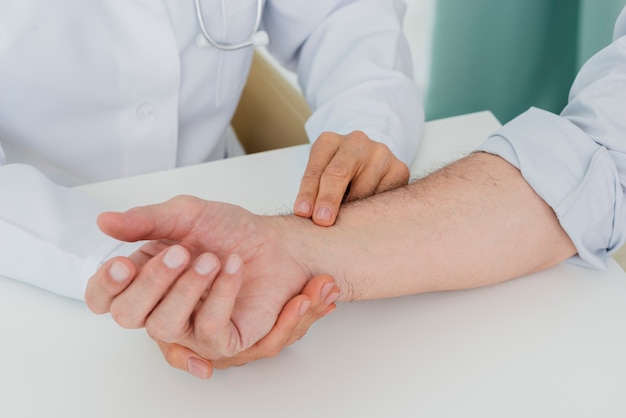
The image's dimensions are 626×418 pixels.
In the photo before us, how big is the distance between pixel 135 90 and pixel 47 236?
0.28 m

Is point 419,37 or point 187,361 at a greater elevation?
point 187,361

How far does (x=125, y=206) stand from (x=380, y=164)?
0.98 feet

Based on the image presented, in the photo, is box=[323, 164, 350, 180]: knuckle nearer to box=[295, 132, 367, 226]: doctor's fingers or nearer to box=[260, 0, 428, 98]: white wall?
box=[295, 132, 367, 226]: doctor's fingers

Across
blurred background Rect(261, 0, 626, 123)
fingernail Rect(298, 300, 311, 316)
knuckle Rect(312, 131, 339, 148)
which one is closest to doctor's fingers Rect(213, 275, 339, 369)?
fingernail Rect(298, 300, 311, 316)

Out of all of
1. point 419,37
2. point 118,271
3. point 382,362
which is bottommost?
point 419,37

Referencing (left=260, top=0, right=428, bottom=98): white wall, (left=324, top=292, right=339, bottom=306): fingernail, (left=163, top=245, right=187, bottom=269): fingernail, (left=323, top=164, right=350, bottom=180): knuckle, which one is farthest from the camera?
(left=260, top=0, right=428, bottom=98): white wall

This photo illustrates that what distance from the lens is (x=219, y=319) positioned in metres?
0.61

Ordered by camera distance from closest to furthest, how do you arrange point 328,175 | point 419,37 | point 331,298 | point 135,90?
point 331,298, point 328,175, point 135,90, point 419,37

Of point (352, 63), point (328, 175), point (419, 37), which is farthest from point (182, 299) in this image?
point (419, 37)

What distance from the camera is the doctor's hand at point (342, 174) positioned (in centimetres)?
78

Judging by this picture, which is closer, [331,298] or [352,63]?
[331,298]

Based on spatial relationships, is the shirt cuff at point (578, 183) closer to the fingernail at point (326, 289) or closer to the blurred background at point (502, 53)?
the fingernail at point (326, 289)

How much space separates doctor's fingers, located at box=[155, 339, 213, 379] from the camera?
0.65m

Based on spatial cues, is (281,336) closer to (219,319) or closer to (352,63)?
(219,319)
